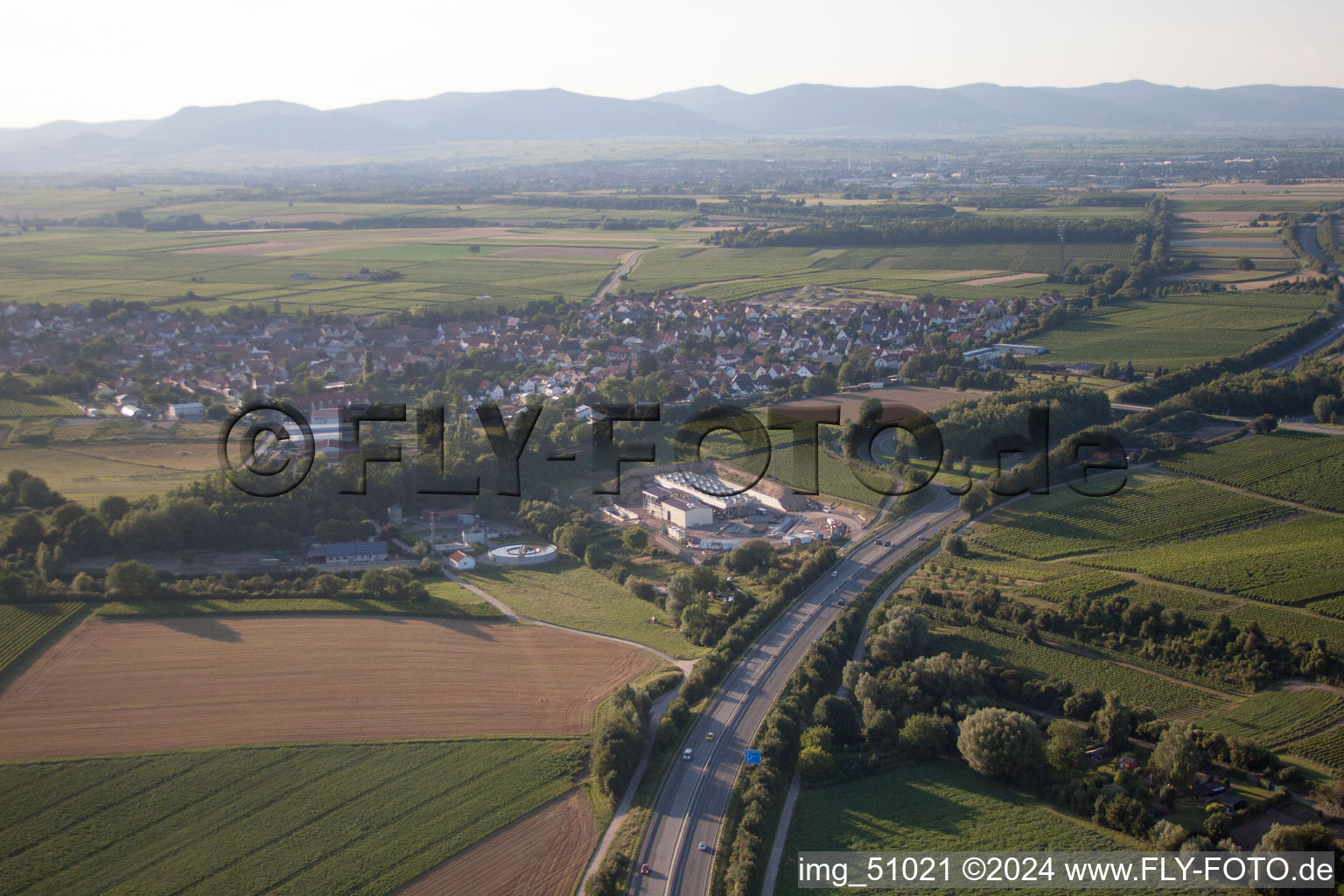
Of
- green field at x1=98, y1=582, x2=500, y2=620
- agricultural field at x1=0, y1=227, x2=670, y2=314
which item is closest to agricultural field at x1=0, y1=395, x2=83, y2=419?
agricultural field at x1=0, y1=227, x2=670, y2=314

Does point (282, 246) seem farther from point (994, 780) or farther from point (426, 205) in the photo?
point (994, 780)

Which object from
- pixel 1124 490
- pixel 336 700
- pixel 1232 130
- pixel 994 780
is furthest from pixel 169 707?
pixel 1232 130

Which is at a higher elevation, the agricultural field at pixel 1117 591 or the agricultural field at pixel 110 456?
the agricultural field at pixel 110 456

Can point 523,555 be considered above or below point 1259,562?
below

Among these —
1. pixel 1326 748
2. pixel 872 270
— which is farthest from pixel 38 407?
pixel 872 270

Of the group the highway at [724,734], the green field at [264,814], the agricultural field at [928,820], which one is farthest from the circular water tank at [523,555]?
the agricultural field at [928,820]

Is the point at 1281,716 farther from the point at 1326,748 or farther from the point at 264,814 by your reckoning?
the point at 264,814

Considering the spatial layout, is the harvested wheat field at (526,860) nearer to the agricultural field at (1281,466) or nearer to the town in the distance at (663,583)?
the town in the distance at (663,583)
